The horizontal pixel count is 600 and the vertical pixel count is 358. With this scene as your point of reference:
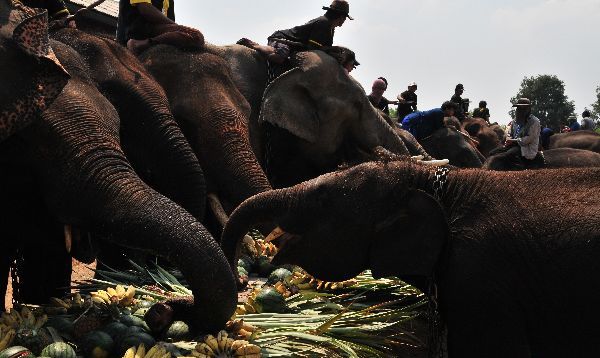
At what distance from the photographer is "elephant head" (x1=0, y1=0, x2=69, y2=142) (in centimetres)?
447

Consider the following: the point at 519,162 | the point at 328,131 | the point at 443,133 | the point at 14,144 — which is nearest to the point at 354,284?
the point at 14,144

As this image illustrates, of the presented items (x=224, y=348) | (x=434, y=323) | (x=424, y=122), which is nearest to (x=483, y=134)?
(x=424, y=122)

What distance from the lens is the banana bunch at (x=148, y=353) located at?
400 centimetres

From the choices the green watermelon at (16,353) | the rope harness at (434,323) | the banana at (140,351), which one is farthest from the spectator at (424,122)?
the green watermelon at (16,353)

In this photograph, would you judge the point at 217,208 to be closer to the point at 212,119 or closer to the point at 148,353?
the point at 212,119

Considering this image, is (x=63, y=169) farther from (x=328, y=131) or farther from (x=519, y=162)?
(x=519, y=162)

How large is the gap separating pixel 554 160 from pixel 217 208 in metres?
8.08

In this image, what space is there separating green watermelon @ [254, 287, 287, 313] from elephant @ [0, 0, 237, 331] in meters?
0.67

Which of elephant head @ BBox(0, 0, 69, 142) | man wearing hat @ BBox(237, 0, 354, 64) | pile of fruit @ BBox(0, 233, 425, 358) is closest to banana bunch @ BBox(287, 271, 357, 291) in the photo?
pile of fruit @ BBox(0, 233, 425, 358)

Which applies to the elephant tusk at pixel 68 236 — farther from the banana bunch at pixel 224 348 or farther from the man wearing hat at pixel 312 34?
the man wearing hat at pixel 312 34

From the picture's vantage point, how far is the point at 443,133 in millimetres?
14953

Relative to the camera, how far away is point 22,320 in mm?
4402

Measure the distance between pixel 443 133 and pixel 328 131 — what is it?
5862 millimetres

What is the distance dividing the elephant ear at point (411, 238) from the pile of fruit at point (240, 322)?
0.51 meters
